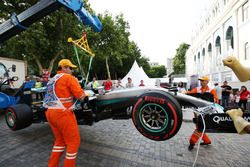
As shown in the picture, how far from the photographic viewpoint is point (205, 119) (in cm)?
278

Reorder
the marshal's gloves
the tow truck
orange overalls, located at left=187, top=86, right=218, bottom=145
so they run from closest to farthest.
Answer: the marshal's gloves
the tow truck
orange overalls, located at left=187, top=86, right=218, bottom=145

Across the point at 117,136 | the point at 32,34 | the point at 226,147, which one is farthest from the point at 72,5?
the point at 32,34

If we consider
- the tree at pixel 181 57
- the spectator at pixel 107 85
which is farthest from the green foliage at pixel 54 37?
the tree at pixel 181 57

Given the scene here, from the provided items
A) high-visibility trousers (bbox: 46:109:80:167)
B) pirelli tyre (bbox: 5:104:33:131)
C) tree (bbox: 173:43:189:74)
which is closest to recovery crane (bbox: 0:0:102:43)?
pirelli tyre (bbox: 5:104:33:131)

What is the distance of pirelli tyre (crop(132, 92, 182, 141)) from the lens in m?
2.68

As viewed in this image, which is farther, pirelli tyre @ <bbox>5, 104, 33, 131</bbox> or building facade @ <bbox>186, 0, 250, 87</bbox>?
building facade @ <bbox>186, 0, 250, 87</bbox>

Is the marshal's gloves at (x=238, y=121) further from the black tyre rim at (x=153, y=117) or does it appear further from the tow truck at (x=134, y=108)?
the black tyre rim at (x=153, y=117)

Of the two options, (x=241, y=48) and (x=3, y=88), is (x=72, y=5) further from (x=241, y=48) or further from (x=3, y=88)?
(x=241, y=48)

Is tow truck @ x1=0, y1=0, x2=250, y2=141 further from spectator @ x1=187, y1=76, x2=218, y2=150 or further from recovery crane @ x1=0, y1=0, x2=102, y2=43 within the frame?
spectator @ x1=187, y1=76, x2=218, y2=150

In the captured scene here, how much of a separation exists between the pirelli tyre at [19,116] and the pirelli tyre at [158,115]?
2877 mm

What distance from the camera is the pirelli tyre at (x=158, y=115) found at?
2684 mm

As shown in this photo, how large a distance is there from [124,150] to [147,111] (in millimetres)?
2016

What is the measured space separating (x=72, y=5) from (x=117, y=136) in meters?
3.53

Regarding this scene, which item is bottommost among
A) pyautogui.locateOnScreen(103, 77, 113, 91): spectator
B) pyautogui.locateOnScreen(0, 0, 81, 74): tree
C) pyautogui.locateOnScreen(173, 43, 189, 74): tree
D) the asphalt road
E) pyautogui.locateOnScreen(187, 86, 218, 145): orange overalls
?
the asphalt road
